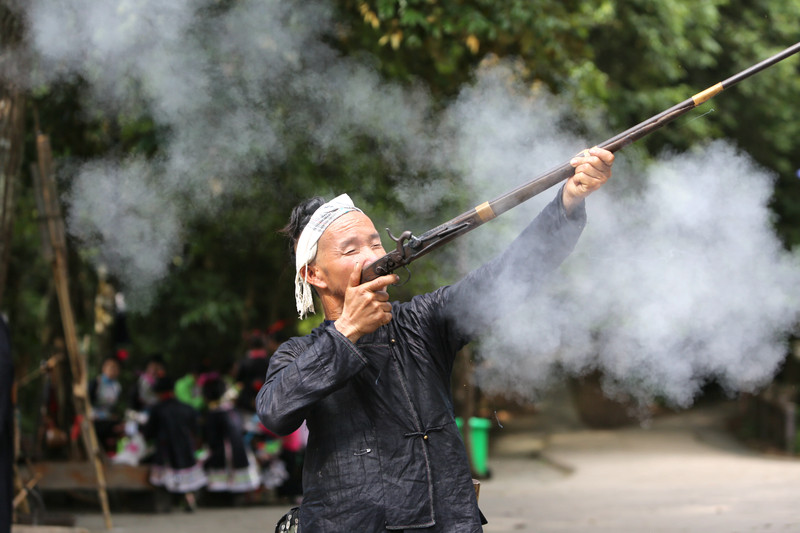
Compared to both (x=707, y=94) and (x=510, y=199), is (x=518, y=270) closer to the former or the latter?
(x=510, y=199)

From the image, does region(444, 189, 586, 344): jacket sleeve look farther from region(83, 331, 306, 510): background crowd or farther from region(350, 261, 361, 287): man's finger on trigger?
region(83, 331, 306, 510): background crowd

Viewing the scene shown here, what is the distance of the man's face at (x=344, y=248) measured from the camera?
2.85 m

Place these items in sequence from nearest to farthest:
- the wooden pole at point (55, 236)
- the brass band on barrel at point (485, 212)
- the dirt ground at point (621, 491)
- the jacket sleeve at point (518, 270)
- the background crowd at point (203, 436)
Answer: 1. the jacket sleeve at point (518, 270)
2. the brass band on barrel at point (485, 212)
3. the wooden pole at point (55, 236)
4. the dirt ground at point (621, 491)
5. the background crowd at point (203, 436)

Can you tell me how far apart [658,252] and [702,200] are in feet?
1.65

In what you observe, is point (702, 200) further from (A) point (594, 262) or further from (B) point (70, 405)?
(B) point (70, 405)

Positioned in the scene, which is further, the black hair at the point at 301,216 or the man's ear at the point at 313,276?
the black hair at the point at 301,216

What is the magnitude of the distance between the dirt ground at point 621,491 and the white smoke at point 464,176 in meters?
1.55

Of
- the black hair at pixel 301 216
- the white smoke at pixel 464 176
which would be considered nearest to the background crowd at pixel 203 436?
the white smoke at pixel 464 176

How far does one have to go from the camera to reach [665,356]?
5066 millimetres

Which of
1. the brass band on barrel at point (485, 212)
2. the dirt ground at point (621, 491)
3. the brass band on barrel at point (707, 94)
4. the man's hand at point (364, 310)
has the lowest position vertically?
the dirt ground at point (621, 491)

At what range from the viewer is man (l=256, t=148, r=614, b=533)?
Answer: 2562mm

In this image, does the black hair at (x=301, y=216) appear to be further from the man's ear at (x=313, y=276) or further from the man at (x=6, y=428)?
the man at (x=6, y=428)

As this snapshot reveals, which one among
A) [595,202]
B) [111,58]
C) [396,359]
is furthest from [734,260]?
[111,58]

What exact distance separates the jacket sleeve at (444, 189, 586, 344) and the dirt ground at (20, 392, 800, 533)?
17.2ft
